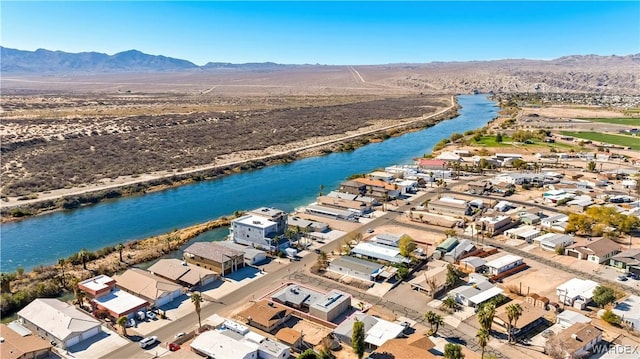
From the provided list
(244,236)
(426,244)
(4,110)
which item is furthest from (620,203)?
(4,110)

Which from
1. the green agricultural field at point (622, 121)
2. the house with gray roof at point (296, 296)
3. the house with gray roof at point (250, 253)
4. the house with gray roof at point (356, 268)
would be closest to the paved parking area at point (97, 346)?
the house with gray roof at point (296, 296)

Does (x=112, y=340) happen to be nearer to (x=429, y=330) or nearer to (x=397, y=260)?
(x=429, y=330)

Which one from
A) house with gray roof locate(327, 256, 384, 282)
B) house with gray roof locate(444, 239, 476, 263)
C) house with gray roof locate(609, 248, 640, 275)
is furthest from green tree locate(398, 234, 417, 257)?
house with gray roof locate(609, 248, 640, 275)

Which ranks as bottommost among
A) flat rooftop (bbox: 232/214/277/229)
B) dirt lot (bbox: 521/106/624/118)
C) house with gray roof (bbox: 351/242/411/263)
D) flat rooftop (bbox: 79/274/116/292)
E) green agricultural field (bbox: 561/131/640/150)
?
house with gray roof (bbox: 351/242/411/263)

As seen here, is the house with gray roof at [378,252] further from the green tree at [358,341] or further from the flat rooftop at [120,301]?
the flat rooftop at [120,301]

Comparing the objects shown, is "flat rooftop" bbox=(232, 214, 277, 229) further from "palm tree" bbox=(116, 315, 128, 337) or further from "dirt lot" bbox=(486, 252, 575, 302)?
"dirt lot" bbox=(486, 252, 575, 302)

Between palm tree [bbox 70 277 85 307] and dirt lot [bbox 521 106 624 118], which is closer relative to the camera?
palm tree [bbox 70 277 85 307]

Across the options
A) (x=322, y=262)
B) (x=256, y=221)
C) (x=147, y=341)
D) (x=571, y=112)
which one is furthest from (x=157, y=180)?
(x=571, y=112)
